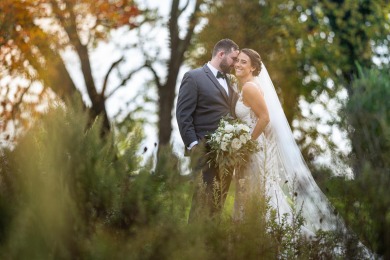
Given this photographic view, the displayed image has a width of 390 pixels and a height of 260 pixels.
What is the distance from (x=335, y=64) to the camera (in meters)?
18.5

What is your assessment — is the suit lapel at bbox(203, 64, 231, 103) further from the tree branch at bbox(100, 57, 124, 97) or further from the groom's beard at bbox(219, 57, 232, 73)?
the tree branch at bbox(100, 57, 124, 97)

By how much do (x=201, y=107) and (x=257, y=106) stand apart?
0.64m

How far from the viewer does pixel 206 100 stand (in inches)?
312

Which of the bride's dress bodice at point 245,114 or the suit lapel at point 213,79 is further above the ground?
the suit lapel at point 213,79

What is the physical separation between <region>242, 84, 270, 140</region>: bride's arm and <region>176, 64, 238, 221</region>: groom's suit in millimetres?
225

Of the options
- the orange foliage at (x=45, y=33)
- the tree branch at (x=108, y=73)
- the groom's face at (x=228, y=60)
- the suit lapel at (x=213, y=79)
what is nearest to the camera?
the suit lapel at (x=213, y=79)

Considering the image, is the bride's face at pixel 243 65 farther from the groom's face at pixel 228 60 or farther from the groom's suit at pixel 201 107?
the groom's suit at pixel 201 107

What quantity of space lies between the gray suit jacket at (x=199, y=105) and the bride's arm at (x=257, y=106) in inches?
9.5

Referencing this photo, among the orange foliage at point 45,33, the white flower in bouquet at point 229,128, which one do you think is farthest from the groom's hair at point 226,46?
the orange foliage at point 45,33

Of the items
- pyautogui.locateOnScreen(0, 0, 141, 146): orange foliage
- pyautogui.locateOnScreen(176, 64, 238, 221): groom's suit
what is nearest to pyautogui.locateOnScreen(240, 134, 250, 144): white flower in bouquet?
pyautogui.locateOnScreen(176, 64, 238, 221): groom's suit

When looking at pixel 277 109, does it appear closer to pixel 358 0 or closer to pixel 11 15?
pixel 11 15

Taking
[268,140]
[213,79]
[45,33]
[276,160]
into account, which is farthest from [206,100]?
[45,33]

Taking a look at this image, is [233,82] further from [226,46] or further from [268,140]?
[268,140]

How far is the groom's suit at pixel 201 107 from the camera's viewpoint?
779cm
